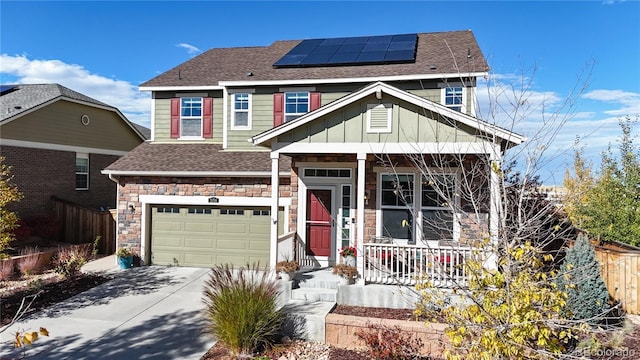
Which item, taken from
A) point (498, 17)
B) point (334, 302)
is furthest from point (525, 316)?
point (498, 17)

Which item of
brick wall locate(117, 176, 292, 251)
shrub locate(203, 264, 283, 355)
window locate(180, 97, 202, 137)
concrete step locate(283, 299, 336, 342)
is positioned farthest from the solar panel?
concrete step locate(283, 299, 336, 342)

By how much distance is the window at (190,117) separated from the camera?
1317 cm

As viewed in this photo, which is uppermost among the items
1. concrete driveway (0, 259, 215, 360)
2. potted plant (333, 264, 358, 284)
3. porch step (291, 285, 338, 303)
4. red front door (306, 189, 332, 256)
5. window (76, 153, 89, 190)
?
window (76, 153, 89, 190)

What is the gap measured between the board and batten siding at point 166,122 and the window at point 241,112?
0.76 m

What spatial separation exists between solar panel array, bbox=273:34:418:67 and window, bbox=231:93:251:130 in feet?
5.22

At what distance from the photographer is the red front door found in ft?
33.8

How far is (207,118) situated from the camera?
516 inches

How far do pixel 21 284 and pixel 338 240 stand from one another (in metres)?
8.29

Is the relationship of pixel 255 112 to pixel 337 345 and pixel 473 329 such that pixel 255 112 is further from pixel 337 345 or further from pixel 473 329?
pixel 473 329

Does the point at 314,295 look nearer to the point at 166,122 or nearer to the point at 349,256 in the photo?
the point at 349,256

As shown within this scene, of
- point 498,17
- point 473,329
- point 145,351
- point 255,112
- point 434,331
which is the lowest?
point 145,351

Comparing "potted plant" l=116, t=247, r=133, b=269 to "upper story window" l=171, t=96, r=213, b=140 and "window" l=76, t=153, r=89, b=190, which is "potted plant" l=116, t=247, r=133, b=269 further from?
"window" l=76, t=153, r=89, b=190

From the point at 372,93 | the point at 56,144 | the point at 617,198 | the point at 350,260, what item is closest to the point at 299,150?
the point at 372,93

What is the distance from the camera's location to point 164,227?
39.1 ft
